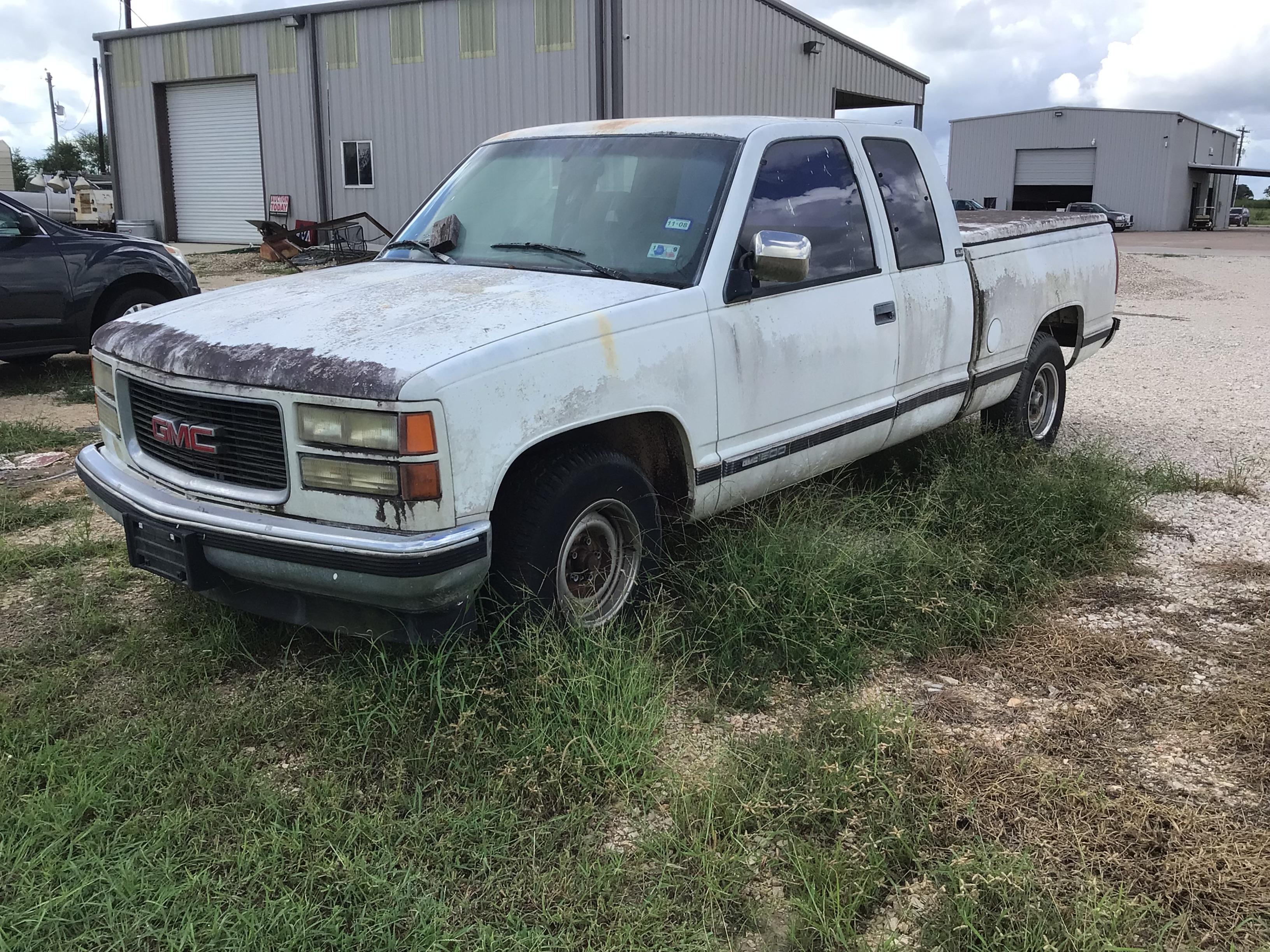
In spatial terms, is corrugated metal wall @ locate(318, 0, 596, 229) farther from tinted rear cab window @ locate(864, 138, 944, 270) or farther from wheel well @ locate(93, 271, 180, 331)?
tinted rear cab window @ locate(864, 138, 944, 270)

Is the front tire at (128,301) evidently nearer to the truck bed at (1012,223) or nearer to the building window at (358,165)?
the truck bed at (1012,223)

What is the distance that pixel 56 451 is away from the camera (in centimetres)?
650

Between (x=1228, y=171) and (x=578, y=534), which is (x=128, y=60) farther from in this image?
(x=1228, y=171)

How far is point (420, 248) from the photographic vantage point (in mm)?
4516

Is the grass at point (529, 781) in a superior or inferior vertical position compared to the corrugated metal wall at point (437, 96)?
inferior

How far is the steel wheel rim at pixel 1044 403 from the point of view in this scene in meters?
6.41

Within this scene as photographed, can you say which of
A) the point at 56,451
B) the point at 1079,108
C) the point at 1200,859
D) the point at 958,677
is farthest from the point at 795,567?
the point at 1079,108

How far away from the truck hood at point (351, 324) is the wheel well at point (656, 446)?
1.39 feet

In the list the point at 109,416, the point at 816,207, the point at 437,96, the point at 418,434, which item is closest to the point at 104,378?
the point at 109,416

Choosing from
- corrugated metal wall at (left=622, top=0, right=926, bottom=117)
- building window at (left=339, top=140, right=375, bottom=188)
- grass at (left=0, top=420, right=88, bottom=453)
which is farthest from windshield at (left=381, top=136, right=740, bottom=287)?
building window at (left=339, top=140, right=375, bottom=188)

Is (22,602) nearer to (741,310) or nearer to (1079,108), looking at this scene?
(741,310)

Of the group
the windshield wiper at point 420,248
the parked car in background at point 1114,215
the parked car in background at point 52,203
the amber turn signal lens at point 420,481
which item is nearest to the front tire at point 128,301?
the windshield wiper at point 420,248

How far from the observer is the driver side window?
4180 millimetres

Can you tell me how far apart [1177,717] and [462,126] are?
18989 mm
